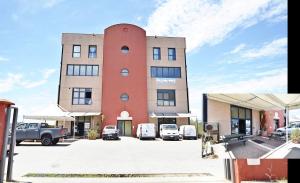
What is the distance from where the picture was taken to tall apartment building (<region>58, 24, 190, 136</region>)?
31.4 m

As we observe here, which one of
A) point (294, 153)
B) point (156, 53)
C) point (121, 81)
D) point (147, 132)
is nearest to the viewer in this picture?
point (294, 153)

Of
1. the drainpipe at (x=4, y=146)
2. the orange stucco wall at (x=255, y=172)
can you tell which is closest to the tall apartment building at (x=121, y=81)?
the drainpipe at (x=4, y=146)

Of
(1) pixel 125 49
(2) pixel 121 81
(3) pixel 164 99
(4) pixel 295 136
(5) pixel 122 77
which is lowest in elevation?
(4) pixel 295 136

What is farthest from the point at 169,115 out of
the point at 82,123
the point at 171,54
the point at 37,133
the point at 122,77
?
the point at 37,133

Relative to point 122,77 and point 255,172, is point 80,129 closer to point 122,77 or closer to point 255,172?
point 122,77

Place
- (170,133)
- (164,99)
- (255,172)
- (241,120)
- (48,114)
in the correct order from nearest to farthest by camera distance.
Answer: (241,120) < (255,172) < (48,114) < (170,133) < (164,99)

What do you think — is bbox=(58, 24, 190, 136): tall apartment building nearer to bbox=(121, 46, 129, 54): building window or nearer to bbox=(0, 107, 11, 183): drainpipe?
bbox=(121, 46, 129, 54): building window

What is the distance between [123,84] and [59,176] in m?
23.6

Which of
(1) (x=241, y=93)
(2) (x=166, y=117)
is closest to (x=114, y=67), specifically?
(2) (x=166, y=117)

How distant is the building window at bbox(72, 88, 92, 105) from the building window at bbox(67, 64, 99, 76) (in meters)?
1.70

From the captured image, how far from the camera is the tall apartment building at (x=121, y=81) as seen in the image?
103 feet

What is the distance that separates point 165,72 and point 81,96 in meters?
9.17

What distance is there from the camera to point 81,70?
32.0 m

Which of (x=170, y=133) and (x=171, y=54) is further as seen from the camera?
(x=171, y=54)
